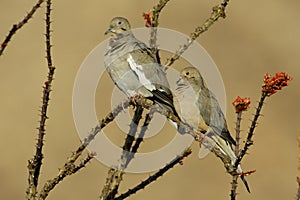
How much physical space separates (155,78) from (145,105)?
60.8 inches

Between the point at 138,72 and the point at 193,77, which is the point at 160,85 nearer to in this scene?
the point at 138,72

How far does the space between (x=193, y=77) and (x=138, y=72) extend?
127 cm

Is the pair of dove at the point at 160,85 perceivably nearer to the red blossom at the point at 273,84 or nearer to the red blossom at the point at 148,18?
the red blossom at the point at 148,18

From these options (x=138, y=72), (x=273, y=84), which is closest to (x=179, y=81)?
(x=138, y=72)

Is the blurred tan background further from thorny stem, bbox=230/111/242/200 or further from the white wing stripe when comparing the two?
thorny stem, bbox=230/111/242/200

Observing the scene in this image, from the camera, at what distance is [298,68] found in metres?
14.7

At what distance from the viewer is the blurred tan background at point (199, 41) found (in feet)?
36.9

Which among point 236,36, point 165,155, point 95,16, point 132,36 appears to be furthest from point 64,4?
point 165,155

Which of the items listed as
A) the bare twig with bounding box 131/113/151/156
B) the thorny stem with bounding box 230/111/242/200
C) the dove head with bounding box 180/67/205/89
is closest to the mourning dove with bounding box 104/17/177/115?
the dove head with bounding box 180/67/205/89

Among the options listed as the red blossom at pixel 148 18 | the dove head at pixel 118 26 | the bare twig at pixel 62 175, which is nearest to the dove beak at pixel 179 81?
the dove head at pixel 118 26

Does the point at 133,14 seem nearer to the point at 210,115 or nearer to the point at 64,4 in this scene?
the point at 64,4

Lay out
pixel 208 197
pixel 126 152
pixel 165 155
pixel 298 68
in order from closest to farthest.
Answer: pixel 126 152 → pixel 165 155 → pixel 208 197 → pixel 298 68

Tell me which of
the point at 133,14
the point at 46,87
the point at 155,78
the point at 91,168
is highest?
the point at 133,14

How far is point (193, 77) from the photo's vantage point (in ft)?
24.1
